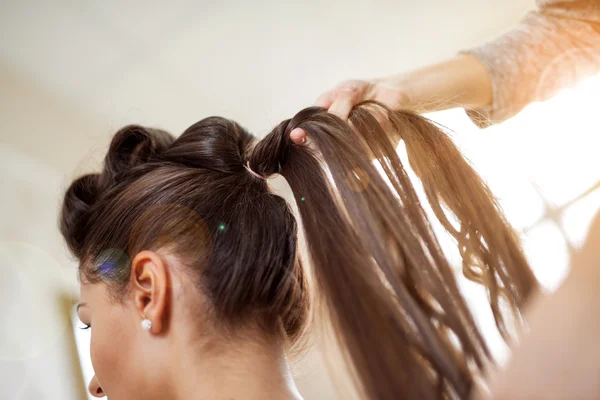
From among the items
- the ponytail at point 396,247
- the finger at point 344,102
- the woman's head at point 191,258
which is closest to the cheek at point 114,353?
the woman's head at point 191,258

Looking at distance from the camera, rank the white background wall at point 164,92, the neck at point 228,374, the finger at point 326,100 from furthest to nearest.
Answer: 1. the white background wall at point 164,92
2. the finger at point 326,100
3. the neck at point 228,374

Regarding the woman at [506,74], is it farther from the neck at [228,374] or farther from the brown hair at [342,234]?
the neck at [228,374]

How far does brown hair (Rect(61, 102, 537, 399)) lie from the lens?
47 cm

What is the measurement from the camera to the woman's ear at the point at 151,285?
670 millimetres

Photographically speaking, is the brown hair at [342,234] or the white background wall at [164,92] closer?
the brown hair at [342,234]

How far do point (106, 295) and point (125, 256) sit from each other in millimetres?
77

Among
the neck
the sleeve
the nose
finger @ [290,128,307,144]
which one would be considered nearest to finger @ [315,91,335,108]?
finger @ [290,128,307,144]

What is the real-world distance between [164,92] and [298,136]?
1367 millimetres

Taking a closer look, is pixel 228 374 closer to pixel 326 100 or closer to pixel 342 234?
pixel 342 234

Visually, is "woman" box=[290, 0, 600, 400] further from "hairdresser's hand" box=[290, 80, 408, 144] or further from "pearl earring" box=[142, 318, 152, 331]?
"pearl earring" box=[142, 318, 152, 331]

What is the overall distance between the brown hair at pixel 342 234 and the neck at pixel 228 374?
0.04 meters

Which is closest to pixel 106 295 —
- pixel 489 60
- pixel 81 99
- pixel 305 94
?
pixel 489 60

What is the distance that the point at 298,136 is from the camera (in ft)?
2.27

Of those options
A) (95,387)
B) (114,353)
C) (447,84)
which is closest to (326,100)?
(447,84)
